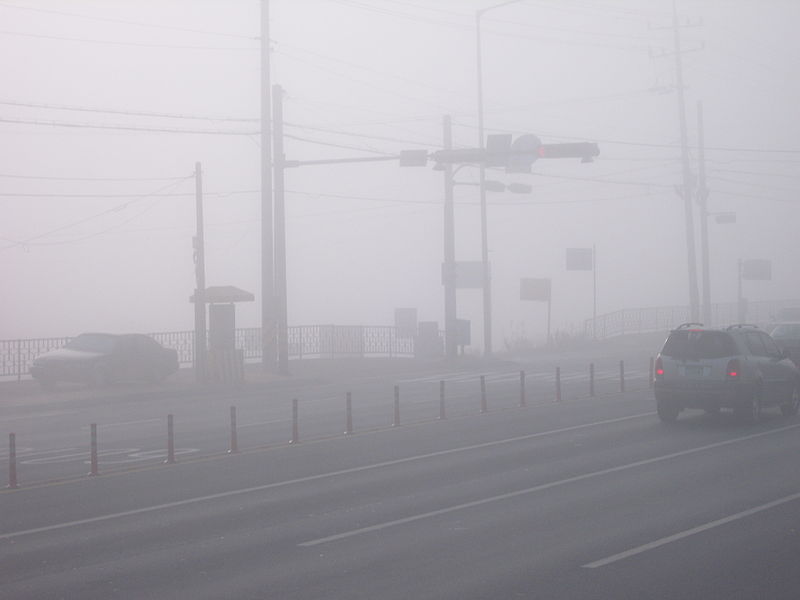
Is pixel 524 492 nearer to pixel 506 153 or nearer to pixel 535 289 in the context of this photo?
pixel 506 153

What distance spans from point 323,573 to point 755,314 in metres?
65.4

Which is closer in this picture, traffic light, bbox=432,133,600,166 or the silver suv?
the silver suv

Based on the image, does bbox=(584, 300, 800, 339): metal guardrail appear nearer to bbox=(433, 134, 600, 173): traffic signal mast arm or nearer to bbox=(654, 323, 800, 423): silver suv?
bbox=(433, 134, 600, 173): traffic signal mast arm

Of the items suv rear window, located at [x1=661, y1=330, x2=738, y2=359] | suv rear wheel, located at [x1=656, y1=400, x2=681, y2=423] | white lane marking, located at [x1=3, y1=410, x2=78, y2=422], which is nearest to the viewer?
suv rear window, located at [x1=661, y1=330, x2=738, y2=359]

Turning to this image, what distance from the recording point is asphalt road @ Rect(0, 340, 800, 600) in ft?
26.8

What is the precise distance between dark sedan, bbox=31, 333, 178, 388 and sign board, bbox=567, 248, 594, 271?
89.1 feet

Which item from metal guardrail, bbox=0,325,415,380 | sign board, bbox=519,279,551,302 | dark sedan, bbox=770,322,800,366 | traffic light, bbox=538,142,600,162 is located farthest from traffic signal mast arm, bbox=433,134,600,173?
sign board, bbox=519,279,551,302

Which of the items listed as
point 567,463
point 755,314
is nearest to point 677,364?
point 567,463

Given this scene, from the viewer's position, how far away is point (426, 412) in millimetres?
22328

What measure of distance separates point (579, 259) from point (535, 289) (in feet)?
11.9

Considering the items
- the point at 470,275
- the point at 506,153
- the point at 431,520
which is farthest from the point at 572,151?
the point at 470,275

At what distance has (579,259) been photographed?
178 feet

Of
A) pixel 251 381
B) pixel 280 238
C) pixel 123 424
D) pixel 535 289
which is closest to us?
pixel 123 424

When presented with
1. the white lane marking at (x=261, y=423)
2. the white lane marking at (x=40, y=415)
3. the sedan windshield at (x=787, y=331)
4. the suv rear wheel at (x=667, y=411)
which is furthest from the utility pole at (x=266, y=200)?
the suv rear wheel at (x=667, y=411)
